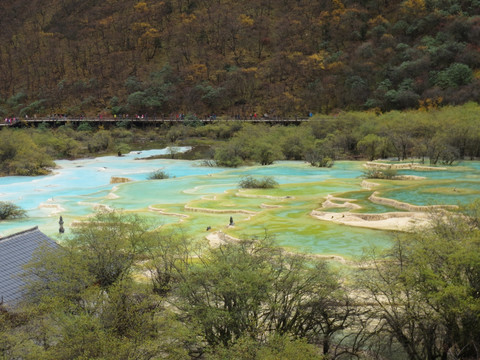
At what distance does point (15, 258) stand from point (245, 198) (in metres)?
16.6

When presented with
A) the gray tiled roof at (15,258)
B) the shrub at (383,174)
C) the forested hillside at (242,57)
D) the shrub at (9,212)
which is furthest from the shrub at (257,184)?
the forested hillside at (242,57)

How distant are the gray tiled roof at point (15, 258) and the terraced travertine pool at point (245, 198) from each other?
2338 mm

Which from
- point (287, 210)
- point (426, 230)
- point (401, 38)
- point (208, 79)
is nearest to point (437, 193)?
point (287, 210)

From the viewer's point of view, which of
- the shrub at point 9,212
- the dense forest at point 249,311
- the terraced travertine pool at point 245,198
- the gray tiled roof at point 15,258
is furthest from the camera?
the shrub at point 9,212

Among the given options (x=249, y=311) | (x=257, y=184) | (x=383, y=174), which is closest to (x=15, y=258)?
(x=249, y=311)

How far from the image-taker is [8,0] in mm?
128125

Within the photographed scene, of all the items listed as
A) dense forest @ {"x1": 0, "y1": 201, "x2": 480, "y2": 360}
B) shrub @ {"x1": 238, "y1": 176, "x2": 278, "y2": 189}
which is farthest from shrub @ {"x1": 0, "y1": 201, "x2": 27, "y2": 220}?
dense forest @ {"x1": 0, "y1": 201, "x2": 480, "y2": 360}

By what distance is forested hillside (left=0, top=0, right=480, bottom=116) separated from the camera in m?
69.6

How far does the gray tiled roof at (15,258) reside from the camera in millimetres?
11072

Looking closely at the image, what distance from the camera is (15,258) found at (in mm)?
12250

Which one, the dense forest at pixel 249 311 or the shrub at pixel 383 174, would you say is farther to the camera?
the shrub at pixel 383 174

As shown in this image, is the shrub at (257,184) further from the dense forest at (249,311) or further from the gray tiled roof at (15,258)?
the dense forest at (249,311)

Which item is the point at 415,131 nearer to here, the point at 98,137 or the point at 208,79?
the point at 98,137

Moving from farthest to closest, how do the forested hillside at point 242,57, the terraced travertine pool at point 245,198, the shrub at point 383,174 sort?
the forested hillside at point 242,57 < the shrub at point 383,174 < the terraced travertine pool at point 245,198
